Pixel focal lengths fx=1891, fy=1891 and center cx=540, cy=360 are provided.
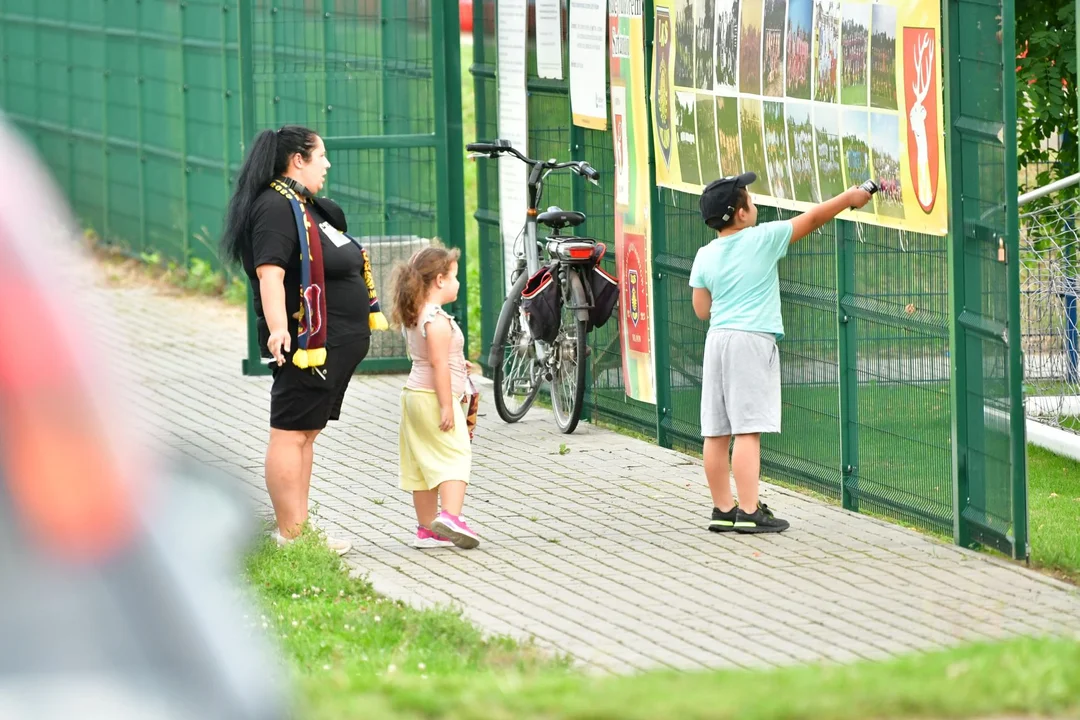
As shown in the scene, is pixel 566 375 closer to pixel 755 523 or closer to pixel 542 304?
pixel 542 304

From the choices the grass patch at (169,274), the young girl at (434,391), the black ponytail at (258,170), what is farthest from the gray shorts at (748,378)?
the grass patch at (169,274)

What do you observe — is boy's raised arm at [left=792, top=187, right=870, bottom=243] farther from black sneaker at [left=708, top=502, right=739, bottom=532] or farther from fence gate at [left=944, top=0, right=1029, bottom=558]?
black sneaker at [left=708, top=502, right=739, bottom=532]

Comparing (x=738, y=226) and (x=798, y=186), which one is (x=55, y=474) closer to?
(x=738, y=226)

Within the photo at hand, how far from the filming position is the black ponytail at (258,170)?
7930mm

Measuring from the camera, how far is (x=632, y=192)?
10703mm

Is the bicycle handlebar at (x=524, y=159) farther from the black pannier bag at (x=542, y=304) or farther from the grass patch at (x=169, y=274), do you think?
the grass patch at (x=169, y=274)

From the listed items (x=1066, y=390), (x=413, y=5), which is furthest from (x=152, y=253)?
(x=1066, y=390)

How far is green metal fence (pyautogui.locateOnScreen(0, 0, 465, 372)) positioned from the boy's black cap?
16.4 feet

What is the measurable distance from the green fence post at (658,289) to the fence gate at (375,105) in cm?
284

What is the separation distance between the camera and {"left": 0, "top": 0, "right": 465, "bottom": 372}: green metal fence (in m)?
13.1

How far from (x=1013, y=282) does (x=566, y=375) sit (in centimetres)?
414

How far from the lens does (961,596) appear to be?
23.2 feet

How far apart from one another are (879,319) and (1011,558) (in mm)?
1328

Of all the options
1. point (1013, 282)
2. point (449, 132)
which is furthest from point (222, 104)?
point (1013, 282)
